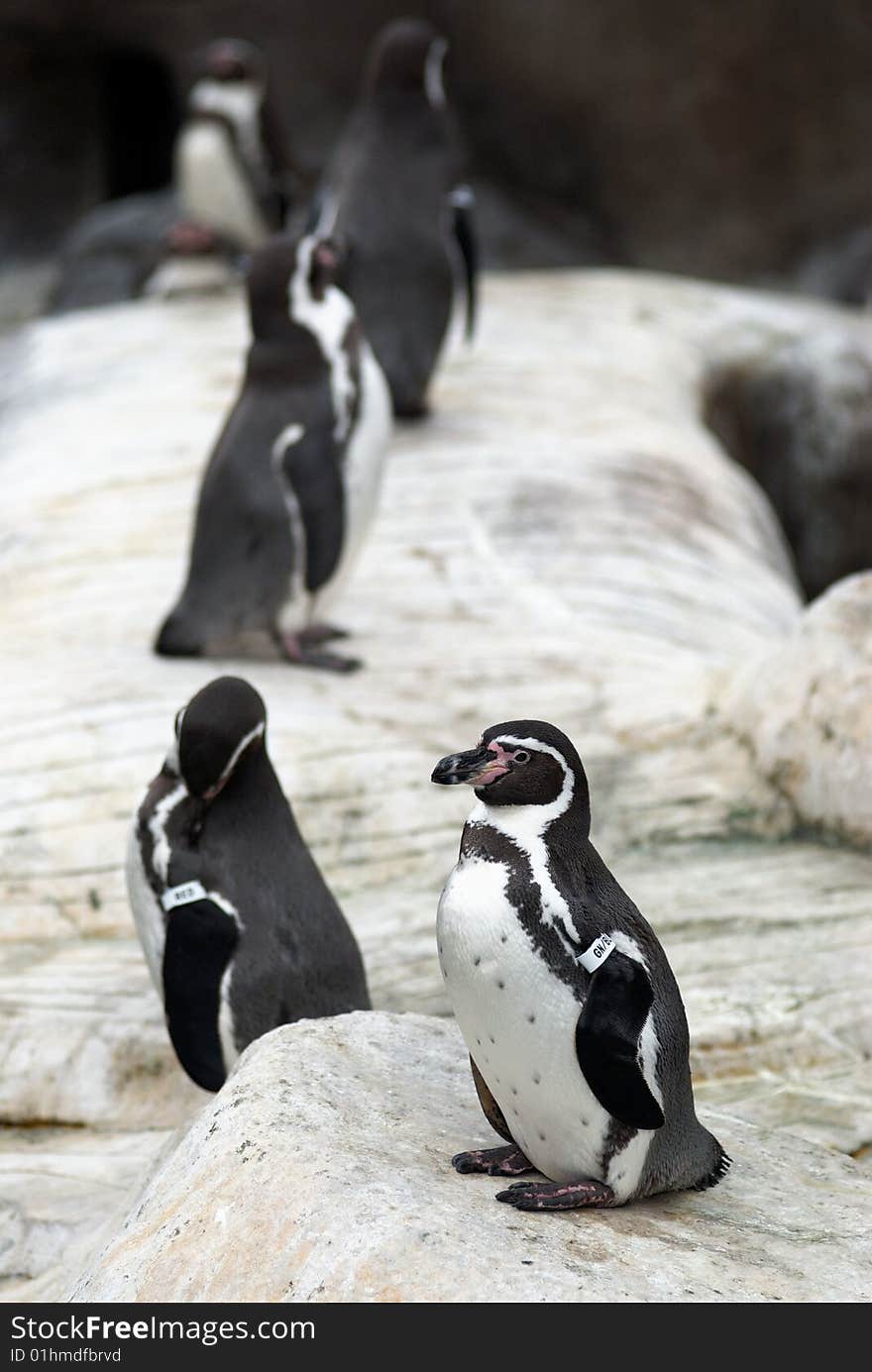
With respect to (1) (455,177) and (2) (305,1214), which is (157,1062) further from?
(1) (455,177)

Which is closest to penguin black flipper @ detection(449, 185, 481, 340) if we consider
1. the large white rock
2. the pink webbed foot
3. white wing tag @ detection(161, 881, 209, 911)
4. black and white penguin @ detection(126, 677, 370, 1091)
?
the pink webbed foot

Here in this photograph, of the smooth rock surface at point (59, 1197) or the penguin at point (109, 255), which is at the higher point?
the smooth rock surface at point (59, 1197)

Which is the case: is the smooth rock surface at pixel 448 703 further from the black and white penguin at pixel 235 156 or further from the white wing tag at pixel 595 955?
the black and white penguin at pixel 235 156

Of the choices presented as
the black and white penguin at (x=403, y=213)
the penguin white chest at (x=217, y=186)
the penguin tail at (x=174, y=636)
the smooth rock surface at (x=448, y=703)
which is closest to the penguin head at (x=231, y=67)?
the penguin white chest at (x=217, y=186)

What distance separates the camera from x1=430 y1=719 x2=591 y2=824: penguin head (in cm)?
269

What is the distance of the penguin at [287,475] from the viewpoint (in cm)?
531

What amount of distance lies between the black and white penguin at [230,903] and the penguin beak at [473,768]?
969mm

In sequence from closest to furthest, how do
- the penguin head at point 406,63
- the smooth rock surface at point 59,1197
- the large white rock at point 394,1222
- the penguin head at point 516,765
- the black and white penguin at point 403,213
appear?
the large white rock at point 394,1222 → the penguin head at point 516,765 → the smooth rock surface at point 59,1197 → the black and white penguin at point 403,213 → the penguin head at point 406,63

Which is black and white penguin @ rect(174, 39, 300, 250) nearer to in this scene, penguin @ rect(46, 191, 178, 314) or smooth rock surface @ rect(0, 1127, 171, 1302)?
penguin @ rect(46, 191, 178, 314)

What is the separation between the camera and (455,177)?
8266 mm

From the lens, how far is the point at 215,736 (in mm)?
3551

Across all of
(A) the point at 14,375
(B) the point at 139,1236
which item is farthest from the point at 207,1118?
(A) the point at 14,375

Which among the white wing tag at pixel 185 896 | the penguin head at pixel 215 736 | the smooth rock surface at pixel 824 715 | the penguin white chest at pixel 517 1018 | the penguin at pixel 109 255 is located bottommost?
the penguin at pixel 109 255

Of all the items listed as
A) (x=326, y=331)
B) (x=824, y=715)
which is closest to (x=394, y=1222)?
(x=824, y=715)
